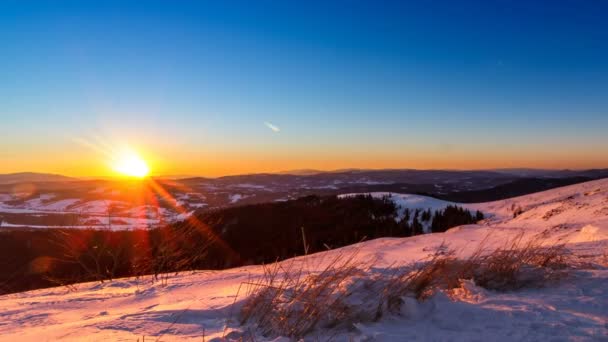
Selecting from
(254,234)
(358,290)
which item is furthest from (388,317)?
(254,234)

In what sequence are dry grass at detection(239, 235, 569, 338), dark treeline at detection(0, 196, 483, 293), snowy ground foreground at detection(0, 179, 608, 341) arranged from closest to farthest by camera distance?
snowy ground foreground at detection(0, 179, 608, 341) < dry grass at detection(239, 235, 569, 338) < dark treeline at detection(0, 196, 483, 293)

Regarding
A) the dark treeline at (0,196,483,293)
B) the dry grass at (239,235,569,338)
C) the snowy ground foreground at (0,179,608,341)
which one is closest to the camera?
the snowy ground foreground at (0,179,608,341)

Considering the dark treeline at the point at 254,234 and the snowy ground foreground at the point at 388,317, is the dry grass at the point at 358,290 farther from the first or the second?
the dark treeline at the point at 254,234

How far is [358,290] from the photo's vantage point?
238 cm

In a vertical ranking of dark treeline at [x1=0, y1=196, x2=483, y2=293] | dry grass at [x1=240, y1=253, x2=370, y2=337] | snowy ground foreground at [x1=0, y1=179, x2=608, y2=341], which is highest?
dry grass at [x1=240, y1=253, x2=370, y2=337]

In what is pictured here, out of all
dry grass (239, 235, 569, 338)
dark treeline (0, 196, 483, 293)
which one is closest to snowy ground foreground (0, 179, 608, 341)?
dry grass (239, 235, 569, 338)

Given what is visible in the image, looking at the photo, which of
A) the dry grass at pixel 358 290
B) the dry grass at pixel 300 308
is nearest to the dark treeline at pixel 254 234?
the dry grass at pixel 358 290

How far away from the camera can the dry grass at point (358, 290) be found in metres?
1.94

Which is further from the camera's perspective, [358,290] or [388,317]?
[358,290]

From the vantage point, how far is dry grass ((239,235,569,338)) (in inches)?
76.5

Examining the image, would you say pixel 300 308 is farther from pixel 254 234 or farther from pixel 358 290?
pixel 254 234

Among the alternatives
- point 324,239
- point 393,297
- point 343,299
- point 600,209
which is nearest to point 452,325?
point 393,297

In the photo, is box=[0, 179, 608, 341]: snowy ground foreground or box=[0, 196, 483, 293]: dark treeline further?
box=[0, 196, 483, 293]: dark treeline

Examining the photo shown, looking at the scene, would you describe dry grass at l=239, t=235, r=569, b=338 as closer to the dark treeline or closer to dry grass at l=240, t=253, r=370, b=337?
dry grass at l=240, t=253, r=370, b=337
